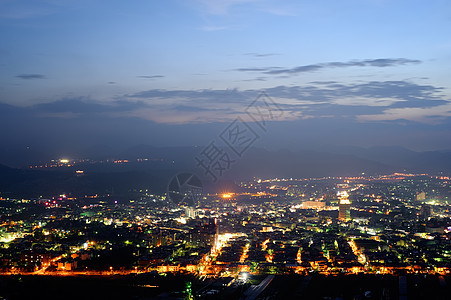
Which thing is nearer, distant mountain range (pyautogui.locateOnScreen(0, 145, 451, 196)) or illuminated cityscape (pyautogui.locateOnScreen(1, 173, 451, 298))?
illuminated cityscape (pyautogui.locateOnScreen(1, 173, 451, 298))

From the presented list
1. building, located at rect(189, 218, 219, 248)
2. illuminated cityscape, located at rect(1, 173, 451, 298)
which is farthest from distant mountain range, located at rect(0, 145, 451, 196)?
building, located at rect(189, 218, 219, 248)

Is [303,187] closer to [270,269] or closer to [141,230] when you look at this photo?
[141,230]

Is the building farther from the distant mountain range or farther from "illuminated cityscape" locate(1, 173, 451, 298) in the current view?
the distant mountain range

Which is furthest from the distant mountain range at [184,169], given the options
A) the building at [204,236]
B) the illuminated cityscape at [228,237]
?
the building at [204,236]

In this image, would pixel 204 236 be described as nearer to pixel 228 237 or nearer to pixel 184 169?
pixel 228 237

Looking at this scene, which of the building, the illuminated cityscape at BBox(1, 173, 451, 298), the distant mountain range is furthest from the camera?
the distant mountain range

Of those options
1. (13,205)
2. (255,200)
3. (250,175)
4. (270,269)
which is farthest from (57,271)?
(250,175)

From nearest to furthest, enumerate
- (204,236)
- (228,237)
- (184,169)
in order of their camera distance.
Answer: (204,236) < (228,237) < (184,169)

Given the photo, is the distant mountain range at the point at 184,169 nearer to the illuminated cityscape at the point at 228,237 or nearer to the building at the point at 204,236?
the illuminated cityscape at the point at 228,237

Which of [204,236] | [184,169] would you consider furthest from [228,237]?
[184,169]
